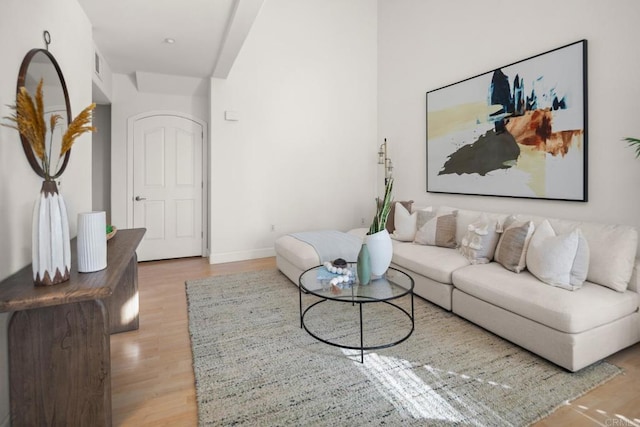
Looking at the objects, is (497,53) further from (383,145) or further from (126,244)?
(126,244)

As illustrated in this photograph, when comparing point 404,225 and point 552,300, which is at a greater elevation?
point 404,225

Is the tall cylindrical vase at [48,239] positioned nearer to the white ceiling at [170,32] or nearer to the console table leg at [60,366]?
the console table leg at [60,366]

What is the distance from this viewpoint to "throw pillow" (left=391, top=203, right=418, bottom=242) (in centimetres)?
370

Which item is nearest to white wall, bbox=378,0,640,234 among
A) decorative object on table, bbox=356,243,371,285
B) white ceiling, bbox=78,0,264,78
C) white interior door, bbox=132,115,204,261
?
decorative object on table, bbox=356,243,371,285

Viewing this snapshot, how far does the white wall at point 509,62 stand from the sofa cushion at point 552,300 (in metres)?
0.80

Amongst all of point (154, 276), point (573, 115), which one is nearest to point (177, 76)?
point (154, 276)

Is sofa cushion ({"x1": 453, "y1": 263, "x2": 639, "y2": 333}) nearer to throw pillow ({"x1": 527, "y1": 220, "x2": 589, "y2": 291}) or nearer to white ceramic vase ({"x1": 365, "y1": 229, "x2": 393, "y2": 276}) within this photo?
throw pillow ({"x1": 527, "y1": 220, "x2": 589, "y2": 291})

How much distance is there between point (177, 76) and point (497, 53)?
150 inches

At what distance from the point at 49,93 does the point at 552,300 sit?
3212 mm

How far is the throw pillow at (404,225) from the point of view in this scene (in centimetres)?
370

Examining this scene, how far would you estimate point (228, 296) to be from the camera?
3152mm

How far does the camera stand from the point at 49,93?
6.44 feet

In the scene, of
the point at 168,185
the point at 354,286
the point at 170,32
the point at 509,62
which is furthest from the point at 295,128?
the point at 354,286

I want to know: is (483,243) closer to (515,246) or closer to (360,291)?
(515,246)
